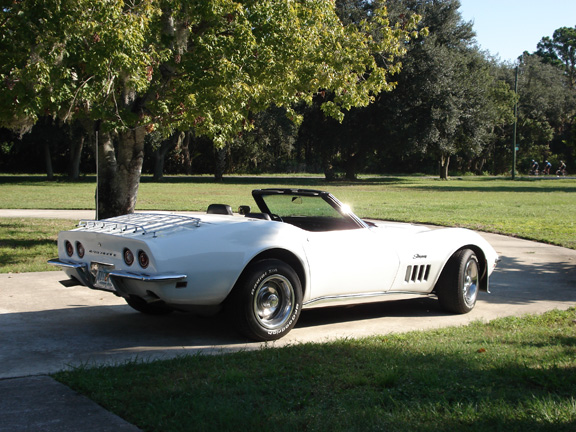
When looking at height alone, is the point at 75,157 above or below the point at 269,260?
above

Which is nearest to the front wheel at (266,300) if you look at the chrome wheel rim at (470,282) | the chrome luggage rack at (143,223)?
the chrome luggage rack at (143,223)

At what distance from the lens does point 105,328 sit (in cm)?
628

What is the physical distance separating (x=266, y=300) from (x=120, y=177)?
24.5ft

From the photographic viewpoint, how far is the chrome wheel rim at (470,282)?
731 centimetres

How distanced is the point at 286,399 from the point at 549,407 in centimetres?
152

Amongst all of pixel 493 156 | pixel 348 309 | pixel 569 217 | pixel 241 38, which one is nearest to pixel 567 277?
pixel 348 309

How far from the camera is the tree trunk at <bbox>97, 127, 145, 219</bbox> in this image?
1242cm

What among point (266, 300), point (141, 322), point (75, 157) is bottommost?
point (141, 322)

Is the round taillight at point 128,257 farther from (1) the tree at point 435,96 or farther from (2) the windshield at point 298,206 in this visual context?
(1) the tree at point 435,96

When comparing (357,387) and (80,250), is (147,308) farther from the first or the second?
(357,387)

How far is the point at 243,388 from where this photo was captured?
14.2 ft

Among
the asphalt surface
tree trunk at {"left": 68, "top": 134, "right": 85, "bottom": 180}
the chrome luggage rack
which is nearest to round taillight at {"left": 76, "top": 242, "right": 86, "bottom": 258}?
the chrome luggage rack

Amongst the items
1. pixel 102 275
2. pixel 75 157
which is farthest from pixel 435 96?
pixel 102 275

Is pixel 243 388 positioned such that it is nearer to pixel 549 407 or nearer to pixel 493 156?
pixel 549 407
